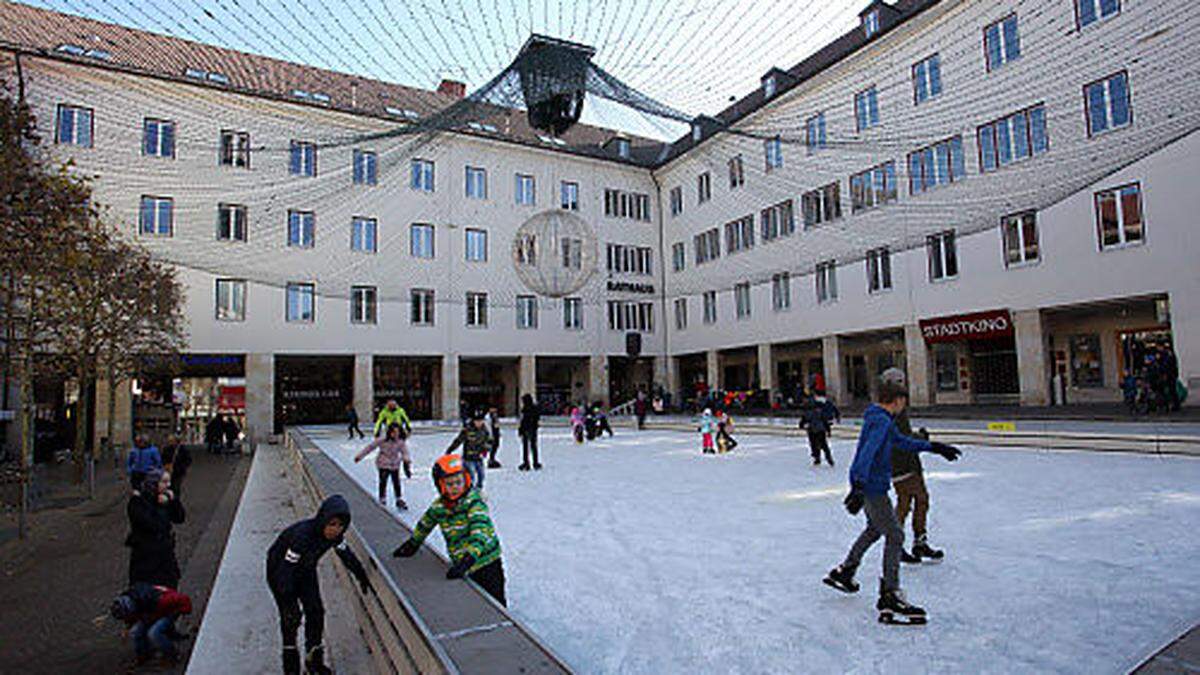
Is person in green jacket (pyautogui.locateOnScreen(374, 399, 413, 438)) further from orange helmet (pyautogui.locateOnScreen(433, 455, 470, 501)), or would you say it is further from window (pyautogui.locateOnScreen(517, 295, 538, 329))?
window (pyautogui.locateOnScreen(517, 295, 538, 329))

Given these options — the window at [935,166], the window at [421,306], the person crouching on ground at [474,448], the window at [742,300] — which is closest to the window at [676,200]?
the window at [742,300]

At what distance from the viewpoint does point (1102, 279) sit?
1844cm

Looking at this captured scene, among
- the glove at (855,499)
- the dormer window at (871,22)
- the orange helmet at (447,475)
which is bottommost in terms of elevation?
the glove at (855,499)

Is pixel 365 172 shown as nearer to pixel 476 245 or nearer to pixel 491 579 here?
pixel 476 245

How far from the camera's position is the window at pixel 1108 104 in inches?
682

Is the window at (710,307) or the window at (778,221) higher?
the window at (778,221)

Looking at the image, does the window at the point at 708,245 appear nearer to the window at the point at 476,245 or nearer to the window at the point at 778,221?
the window at the point at 778,221

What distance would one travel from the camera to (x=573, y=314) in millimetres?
34375

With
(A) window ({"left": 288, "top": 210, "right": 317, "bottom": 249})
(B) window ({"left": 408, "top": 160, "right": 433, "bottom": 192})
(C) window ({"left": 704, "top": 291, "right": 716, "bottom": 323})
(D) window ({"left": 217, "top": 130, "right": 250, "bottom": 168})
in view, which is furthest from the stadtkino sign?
(D) window ({"left": 217, "top": 130, "right": 250, "bottom": 168})

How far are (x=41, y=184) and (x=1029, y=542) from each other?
43.4ft

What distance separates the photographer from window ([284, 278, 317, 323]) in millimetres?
27406

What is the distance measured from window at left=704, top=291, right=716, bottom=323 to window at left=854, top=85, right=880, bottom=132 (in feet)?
38.3

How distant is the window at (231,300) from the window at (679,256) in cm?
2193

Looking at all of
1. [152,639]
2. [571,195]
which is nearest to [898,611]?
[152,639]
